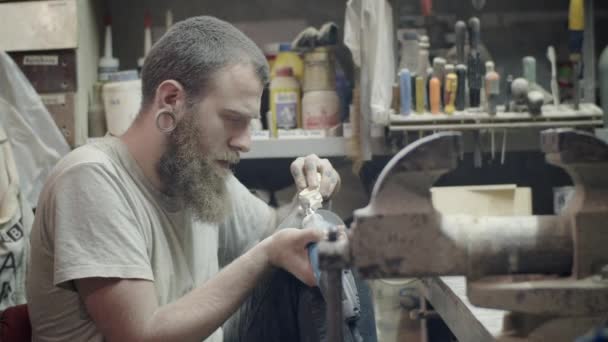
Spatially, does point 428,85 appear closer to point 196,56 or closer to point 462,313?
point 196,56

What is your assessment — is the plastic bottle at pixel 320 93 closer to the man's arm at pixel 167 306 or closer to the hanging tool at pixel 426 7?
the hanging tool at pixel 426 7

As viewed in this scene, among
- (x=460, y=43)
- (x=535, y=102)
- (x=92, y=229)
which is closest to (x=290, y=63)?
(x=460, y=43)

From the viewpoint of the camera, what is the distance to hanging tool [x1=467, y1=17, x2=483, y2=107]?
6.49 ft

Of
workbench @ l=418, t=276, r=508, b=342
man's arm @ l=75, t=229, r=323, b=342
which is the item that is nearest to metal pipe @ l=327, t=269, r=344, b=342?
workbench @ l=418, t=276, r=508, b=342

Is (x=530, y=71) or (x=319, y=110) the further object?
(x=319, y=110)

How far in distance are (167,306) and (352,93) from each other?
1.16 meters

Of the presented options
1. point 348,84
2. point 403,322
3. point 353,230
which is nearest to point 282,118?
point 348,84

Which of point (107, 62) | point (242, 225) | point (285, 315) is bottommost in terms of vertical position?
point (285, 315)

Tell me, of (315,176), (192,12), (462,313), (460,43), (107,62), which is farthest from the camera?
(192,12)

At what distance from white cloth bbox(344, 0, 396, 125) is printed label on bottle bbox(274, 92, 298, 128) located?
0.25 metres

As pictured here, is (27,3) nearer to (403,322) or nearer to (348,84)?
(348,84)

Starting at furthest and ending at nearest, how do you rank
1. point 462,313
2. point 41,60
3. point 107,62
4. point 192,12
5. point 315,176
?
point 192,12
point 107,62
point 41,60
point 315,176
point 462,313

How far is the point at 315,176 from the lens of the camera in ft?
5.06

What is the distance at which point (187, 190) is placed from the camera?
55.9 inches
